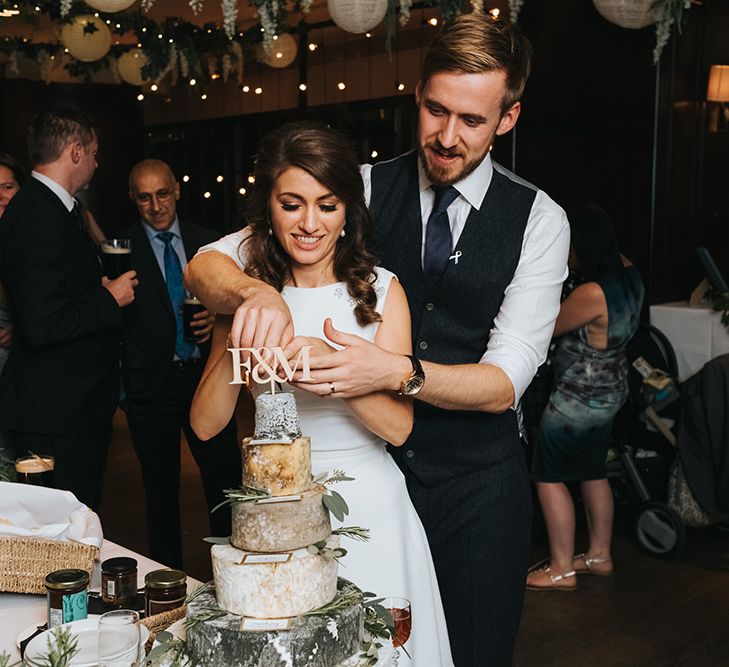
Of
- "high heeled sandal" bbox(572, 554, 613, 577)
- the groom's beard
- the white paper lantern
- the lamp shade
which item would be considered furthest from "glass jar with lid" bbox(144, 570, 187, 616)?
the lamp shade

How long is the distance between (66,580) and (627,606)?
3.03m

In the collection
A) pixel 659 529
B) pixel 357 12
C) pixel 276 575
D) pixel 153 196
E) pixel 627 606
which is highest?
pixel 357 12

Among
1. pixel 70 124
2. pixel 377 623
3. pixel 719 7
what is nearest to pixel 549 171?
pixel 719 7

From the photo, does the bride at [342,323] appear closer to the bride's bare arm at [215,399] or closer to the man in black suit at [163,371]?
the bride's bare arm at [215,399]

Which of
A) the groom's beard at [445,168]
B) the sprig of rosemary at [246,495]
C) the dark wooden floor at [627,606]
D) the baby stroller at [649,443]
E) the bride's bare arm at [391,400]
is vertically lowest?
the dark wooden floor at [627,606]

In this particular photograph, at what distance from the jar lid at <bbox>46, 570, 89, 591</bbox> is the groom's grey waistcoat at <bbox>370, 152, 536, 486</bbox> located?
78 cm

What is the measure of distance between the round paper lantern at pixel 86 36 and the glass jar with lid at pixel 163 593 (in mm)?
6328

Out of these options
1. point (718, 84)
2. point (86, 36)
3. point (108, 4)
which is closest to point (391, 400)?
point (108, 4)

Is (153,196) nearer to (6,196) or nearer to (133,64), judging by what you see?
(6,196)

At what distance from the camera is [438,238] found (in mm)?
2197

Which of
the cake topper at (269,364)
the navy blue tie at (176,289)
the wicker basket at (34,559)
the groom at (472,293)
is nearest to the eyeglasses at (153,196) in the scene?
the navy blue tie at (176,289)

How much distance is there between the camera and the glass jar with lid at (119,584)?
6.02 feet

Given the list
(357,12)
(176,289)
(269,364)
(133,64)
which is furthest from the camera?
(133,64)

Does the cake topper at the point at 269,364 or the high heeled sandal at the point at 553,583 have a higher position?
the cake topper at the point at 269,364
